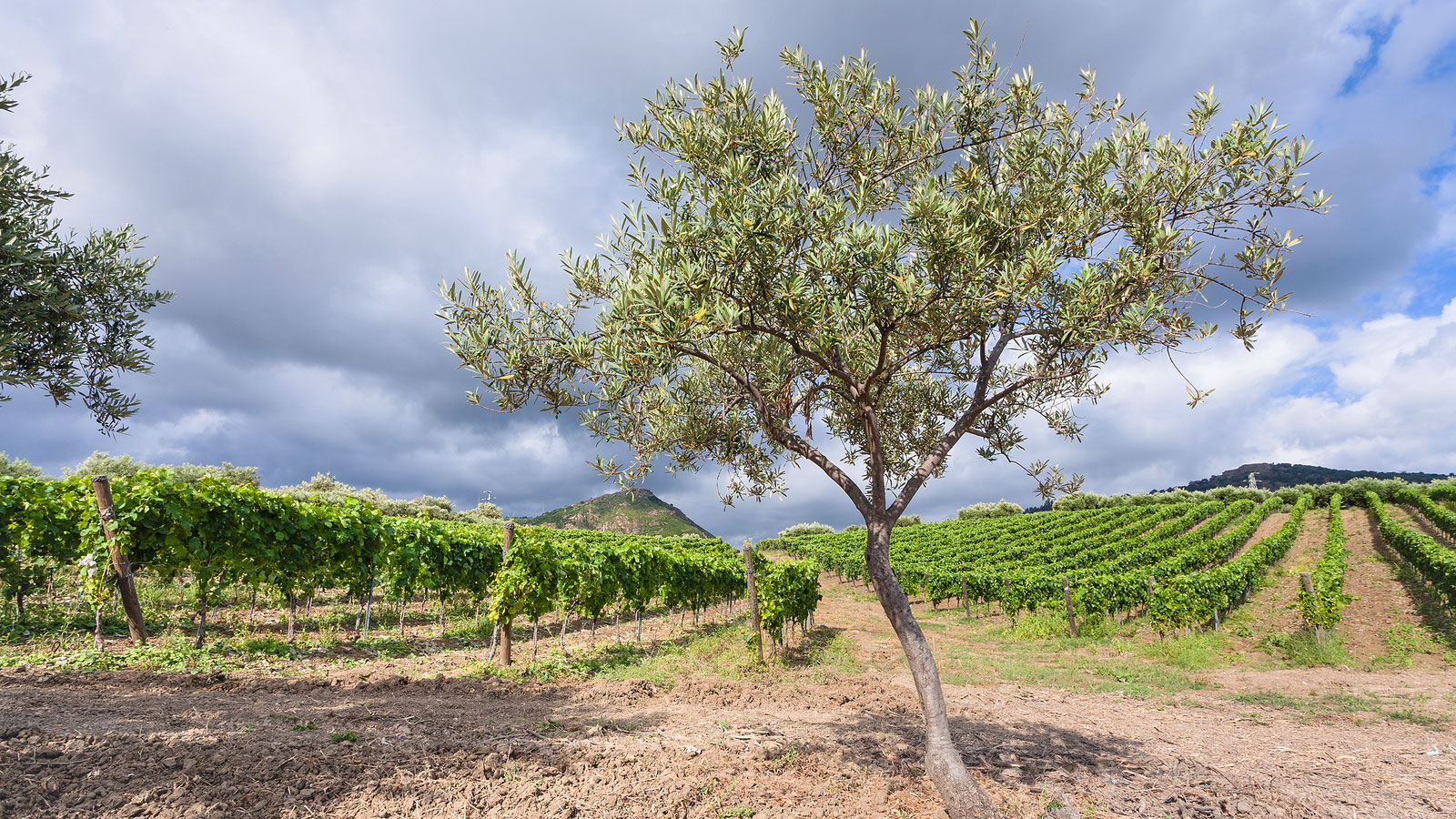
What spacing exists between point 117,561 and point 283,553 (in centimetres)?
300

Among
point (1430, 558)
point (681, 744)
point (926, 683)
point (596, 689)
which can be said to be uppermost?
point (926, 683)

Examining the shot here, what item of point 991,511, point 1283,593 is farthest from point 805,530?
point 1283,593

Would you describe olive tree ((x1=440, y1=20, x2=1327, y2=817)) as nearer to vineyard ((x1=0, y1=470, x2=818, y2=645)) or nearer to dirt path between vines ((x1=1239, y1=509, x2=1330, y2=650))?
vineyard ((x1=0, y1=470, x2=818, y2=645))

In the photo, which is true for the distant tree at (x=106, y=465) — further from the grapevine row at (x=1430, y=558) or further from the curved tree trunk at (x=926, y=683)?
the grapevine row at (x=1430, y=558)

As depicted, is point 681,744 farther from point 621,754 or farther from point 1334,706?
point 1334,706

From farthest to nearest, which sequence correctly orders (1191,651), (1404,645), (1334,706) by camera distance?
(1404,645), (1191,651), (1334,706)

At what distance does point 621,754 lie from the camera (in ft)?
22.9

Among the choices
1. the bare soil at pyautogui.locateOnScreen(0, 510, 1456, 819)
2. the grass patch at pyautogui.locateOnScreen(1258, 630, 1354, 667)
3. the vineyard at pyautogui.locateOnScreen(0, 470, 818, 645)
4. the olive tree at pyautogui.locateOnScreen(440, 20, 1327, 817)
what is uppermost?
the olive tree at pyautogui.locateOnScreen(440, 20, 1327, 817)

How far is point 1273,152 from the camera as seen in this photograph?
5.77 metres

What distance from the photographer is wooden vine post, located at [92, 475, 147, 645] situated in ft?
37.8

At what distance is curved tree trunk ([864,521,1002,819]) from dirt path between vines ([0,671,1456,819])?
1.32ft

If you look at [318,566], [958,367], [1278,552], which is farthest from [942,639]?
[1278,552]

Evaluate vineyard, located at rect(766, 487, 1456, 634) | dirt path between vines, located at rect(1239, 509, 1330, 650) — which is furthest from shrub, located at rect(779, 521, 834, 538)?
dirt path between vines, located at rect(1239, 509, 1330, 650)

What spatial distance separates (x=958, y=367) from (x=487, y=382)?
19.9 ft
